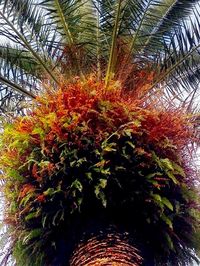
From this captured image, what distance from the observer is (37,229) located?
415 cm

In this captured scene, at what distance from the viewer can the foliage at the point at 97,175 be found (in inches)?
161

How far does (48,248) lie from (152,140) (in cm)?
110

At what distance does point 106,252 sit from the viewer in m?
3.81

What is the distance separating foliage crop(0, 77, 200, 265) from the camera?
4102 mm

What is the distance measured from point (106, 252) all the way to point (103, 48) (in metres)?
2.65

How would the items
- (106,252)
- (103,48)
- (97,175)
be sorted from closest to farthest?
(106,252) → (97,175) → (103,48)

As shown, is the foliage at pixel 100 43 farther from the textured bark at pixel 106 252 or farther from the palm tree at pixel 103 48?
the textured bark at pixel 106 252

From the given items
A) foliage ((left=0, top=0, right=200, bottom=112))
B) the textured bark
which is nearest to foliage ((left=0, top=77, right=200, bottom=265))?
the textured bark

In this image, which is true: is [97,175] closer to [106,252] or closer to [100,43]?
[106,252]

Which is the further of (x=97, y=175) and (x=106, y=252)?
(x=97, y=175)

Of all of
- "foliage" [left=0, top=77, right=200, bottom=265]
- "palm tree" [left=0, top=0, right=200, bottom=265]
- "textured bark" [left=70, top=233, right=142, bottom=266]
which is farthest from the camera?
"palm tree" [left=0, top=0, right=200, bottom=265]

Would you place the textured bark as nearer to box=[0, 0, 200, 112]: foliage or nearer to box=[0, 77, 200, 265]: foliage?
box=[0, 77, 200, 265]: foliage

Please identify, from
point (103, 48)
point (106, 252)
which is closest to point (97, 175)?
point (106, 252)

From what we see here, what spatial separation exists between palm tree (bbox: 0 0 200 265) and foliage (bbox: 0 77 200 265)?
1.78 ft
